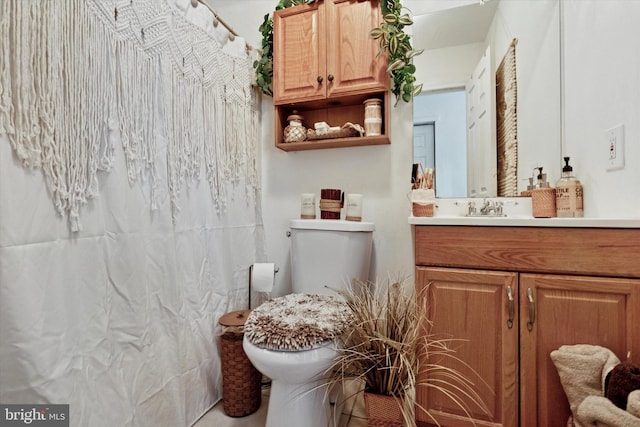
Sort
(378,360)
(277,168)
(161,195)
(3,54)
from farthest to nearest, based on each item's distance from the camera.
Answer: (277,168) < (161,195) < (378,360) < (3,54)

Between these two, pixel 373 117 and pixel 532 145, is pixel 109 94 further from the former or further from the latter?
pixel 532 145

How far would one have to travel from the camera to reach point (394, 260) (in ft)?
5.64

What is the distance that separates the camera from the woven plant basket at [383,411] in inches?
43.6

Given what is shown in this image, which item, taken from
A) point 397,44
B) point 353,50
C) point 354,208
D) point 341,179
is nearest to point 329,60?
point 353,50

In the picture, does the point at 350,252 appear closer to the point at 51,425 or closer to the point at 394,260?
the point at 394,260

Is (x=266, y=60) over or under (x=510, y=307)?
over

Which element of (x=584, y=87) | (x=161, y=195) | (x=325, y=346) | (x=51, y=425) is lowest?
(x=51, y=425)

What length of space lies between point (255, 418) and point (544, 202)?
5.09ft

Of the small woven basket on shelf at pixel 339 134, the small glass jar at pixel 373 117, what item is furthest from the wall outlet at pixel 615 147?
the small woven basket on shelf at pixel 339 134

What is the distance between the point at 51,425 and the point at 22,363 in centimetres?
20

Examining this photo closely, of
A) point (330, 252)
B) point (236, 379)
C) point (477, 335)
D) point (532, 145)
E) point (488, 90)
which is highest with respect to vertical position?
point (488, 90)

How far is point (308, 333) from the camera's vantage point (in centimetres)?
104

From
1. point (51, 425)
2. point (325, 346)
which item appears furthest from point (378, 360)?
point (51, 425)

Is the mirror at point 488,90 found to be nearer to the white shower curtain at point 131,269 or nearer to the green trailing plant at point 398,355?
the green trailing plant at point 398,355
